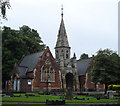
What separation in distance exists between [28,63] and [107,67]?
25026 millimetres

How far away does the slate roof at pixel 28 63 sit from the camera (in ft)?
179

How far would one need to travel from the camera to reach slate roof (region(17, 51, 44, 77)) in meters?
54.6

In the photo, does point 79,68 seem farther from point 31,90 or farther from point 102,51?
point 102,51

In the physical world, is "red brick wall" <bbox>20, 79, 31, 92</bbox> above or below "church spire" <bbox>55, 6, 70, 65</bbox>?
below

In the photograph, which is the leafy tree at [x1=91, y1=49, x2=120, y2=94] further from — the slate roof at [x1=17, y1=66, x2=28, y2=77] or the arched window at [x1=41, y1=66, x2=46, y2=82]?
the slate roof at [x1=17, y1=66, x2=28, y2=77]

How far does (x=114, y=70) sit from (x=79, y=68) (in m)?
30.3

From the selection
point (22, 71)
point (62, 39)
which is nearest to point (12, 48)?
point (22, 71)

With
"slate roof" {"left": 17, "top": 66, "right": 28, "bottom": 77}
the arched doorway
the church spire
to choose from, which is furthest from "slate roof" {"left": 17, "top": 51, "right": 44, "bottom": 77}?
the church spire

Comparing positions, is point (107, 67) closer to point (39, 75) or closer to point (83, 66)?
point (39, 75)

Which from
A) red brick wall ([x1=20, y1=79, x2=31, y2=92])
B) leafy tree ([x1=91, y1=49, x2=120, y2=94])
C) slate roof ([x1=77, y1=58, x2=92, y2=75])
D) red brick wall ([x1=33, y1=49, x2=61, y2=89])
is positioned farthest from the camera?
slate roof ([x1=77, y1=58, x2=92, y2=75])

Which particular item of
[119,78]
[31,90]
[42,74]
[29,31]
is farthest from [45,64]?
[29,31]

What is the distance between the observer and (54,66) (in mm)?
58250

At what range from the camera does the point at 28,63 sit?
58.6 metres

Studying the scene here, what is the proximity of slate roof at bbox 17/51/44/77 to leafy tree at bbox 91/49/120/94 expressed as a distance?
18283mm
